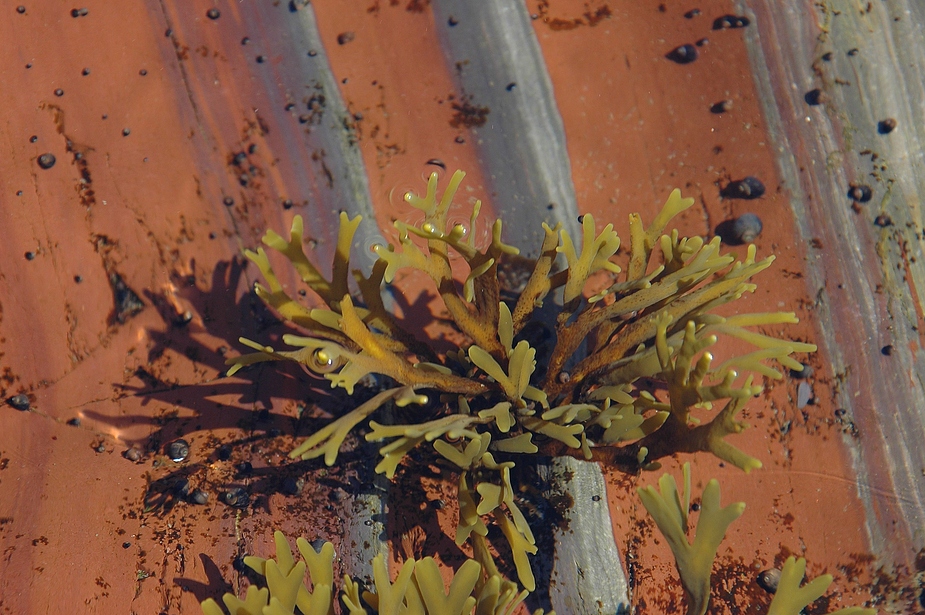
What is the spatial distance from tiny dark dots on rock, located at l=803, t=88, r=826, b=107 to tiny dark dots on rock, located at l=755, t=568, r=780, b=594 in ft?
5.97

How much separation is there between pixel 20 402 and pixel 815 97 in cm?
327

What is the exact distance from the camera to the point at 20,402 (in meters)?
2.21

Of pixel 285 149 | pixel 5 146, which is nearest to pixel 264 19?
pixel 285 149

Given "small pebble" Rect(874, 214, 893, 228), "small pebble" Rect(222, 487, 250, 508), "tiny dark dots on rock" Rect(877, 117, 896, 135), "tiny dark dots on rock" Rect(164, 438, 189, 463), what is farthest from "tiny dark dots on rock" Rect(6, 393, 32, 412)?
"tiny dark dots on rock" Rect(877, 117, 896, 135)

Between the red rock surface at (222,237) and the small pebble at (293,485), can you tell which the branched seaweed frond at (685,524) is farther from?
the small pebble at (293,485)

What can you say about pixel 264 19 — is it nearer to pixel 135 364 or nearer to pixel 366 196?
pixel 366 196

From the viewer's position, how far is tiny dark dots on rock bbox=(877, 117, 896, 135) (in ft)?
8.05

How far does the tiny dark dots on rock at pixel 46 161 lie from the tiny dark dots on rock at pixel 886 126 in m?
3.28

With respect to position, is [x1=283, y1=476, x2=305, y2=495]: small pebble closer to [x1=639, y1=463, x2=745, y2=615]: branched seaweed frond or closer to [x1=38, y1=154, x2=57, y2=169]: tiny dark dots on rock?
[x1=639, y1=463, x2=745, y2=615]: branched seaweed frond

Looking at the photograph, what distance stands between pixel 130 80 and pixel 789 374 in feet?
9.29

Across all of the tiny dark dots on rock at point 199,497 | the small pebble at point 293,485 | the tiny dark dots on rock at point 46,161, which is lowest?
the small pebble at point 293,485

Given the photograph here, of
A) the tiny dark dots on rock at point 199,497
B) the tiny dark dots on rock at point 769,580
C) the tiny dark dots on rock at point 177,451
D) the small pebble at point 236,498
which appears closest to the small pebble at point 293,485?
the small pebble at point 236,498

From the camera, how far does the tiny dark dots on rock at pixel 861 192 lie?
2.44 meters

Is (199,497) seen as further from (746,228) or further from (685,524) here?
(746,228)
